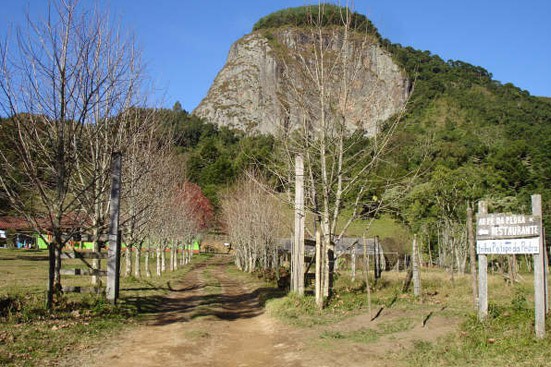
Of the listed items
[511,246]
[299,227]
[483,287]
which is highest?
[299,227]

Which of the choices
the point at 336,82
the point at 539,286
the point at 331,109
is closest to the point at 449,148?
the point at 336,82

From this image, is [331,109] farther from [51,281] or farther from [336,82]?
[51,281]

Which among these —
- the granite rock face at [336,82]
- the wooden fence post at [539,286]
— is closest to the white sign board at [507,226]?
the wooden fence post at [539,286]

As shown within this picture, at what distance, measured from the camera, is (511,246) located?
8.52m

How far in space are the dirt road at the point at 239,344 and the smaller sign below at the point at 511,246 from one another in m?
1.60

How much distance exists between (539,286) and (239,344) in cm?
523

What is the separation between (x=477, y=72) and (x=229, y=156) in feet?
253

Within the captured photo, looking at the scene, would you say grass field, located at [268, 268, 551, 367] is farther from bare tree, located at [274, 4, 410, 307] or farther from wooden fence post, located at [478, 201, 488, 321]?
bare tree, located at [274, 4, 410, 307]

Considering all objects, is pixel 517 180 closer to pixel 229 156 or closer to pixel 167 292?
pixel 229 156

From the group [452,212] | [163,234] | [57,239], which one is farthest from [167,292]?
[452,212]

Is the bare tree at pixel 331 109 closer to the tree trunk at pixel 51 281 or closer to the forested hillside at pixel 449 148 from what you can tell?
the forested hillside at pixel 449 148

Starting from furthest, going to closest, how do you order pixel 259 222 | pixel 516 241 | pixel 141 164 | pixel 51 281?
pixel 259 222 < pixel 141 164 < pixel 51 281 < pixel 516 241

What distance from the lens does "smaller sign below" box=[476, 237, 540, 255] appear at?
810 centimetres

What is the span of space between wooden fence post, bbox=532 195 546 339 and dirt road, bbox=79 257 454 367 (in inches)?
61.8
